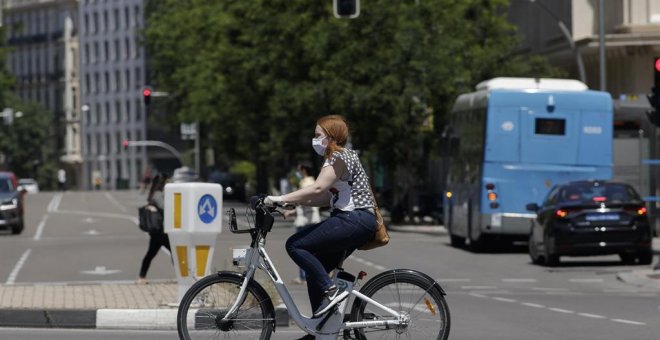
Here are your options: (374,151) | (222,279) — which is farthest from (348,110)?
(222,279)

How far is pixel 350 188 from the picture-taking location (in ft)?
40.5

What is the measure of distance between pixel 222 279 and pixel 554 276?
52.7ft

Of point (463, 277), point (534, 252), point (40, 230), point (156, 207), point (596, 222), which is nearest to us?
point (156, 207)

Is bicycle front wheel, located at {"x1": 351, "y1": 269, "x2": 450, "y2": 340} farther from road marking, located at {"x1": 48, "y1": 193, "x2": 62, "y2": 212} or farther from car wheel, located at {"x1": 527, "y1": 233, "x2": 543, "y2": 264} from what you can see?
road marking, located at {"x1": 48, "y1": 193, "x2": 62, "y2": 212}

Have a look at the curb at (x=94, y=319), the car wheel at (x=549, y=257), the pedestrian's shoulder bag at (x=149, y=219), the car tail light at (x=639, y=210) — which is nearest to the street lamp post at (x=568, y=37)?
the car wheel at (x=549, y=257)

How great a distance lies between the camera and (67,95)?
586 feet

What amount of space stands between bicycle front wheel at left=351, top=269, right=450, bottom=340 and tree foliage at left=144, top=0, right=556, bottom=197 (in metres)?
37.9

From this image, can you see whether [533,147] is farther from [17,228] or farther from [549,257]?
[17,228]

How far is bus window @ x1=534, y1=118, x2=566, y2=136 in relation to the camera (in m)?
34.3

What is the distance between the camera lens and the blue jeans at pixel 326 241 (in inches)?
480

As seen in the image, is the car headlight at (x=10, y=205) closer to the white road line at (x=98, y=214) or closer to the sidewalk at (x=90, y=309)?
the white road line at (x=98, y=214)

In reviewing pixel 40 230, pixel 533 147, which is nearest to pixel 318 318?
pixel 533 147

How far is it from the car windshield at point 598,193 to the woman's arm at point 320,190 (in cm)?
1793

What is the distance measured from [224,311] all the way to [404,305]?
4.01ft
